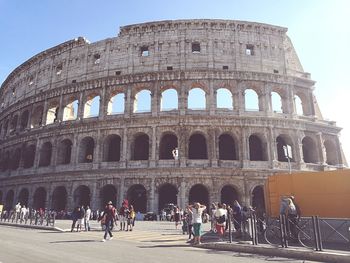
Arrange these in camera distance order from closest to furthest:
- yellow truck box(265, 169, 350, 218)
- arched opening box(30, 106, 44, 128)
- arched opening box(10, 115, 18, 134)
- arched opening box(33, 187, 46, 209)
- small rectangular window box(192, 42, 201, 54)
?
yellow truck box(265, 169, 350, 218), small rectangular window box(192, 42, 201, 54), arched opening box(33, 187, 46, 209), arched opening box(30, 106, 44, 128), arched opening box(10, 115, 18, 134)

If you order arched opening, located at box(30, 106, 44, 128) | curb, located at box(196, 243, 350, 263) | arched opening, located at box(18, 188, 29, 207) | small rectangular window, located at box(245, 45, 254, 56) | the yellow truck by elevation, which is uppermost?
small rectangular window, located at box(245, 45, 254, 56)

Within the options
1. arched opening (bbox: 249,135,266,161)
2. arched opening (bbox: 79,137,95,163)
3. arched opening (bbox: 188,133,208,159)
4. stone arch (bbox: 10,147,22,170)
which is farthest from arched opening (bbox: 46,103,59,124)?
arched opening (bbox: 249,135,266,161)

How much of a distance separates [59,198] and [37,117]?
9.78m

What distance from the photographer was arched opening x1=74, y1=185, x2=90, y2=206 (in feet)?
80.5

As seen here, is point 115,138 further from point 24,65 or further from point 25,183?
point 24,65

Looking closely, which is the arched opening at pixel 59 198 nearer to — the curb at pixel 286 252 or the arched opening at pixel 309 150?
the curb at pixel 286 252

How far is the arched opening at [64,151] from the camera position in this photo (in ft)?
86.7

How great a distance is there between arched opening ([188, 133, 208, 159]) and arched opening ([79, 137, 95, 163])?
29.8ft

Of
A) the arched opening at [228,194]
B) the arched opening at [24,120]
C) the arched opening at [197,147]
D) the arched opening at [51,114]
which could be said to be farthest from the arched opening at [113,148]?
the arched opening at [24,120]

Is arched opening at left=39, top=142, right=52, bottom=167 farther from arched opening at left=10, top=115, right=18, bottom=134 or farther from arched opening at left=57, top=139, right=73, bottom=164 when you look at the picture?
arched opening at left=10, top=115, right=18, bottom=134

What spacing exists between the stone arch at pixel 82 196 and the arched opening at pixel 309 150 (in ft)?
64.1

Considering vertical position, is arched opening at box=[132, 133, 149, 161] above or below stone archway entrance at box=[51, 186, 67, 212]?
above

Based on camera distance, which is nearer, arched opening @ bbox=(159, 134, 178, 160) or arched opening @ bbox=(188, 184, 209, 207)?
arched opening @ bbox=(188, 184, 209, 207)

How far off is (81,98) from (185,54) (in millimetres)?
10653
